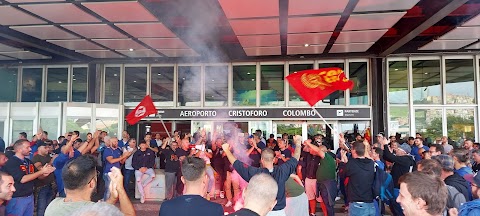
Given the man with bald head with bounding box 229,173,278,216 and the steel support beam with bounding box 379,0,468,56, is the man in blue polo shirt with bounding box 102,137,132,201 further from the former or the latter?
the steel support beam with bounding box 379,0,468,56

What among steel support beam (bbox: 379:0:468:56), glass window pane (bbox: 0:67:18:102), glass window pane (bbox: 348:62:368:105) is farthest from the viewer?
glass window pane (bbox: 0:67:18:102)

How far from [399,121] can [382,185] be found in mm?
8591

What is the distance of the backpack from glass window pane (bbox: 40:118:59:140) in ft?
35.4

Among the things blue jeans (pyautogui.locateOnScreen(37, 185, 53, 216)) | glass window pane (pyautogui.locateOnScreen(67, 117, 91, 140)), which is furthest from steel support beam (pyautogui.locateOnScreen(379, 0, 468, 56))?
glass window pane (pyautogui.locateOnScreen(67, 117, 91, 140))

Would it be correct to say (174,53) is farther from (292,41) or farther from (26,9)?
(26,9)

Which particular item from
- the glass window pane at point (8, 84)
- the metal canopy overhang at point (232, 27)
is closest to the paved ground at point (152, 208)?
the metal canopy overhang at point (232, 27)

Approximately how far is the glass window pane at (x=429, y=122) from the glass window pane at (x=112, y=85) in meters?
10.8

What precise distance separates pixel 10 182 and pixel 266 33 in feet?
24.6

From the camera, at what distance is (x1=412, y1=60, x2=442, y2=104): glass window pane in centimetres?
1266

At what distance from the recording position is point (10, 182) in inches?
128

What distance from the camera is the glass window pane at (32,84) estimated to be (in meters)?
14.1

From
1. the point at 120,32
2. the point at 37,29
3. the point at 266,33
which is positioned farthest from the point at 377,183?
the point at 37,29

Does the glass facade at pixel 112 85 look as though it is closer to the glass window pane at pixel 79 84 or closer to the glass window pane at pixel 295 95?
the glass window pane at pixel 79 84

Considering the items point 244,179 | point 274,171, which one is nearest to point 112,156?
point 244,179
